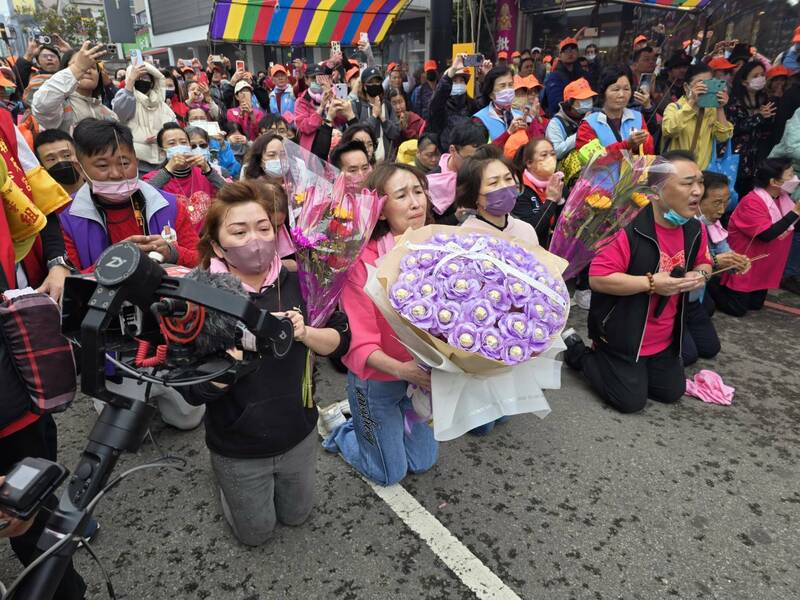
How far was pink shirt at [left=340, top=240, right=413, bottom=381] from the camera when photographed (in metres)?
2.42

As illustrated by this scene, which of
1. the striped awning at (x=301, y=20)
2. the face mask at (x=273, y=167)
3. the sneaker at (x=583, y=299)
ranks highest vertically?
the striped awning at (x=301, y=20)

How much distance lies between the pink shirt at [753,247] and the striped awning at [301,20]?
8493 millimetres

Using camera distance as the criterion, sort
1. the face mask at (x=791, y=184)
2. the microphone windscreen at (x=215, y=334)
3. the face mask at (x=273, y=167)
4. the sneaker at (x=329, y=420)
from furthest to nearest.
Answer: the face mask at (x=791, y=184)
the face mask at (x=273, y=167)
the sneaker at (x=329, y=420)
the microphone windscreen at (x=215, y=334)

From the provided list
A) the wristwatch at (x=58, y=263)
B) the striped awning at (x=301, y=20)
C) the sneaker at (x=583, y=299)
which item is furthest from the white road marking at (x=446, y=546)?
the striped awning at (x=301, y=20)

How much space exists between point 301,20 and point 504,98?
21.7ft

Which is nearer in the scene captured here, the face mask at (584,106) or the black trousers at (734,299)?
the black trousers at (734,299)

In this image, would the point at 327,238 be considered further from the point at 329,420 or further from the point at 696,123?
the point at 696,123

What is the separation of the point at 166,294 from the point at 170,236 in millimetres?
2037

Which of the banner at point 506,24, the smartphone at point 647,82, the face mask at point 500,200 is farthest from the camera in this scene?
the banner at point 506,24

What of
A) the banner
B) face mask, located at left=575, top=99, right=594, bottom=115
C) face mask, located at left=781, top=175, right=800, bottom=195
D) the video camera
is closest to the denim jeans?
the video camera

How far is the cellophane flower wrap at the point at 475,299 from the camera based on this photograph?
5.79 feet

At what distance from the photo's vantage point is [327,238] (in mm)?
2152

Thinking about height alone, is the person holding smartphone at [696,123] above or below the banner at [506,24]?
below

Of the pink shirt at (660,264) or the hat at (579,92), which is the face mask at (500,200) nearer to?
the pink shirt at (660,264)
